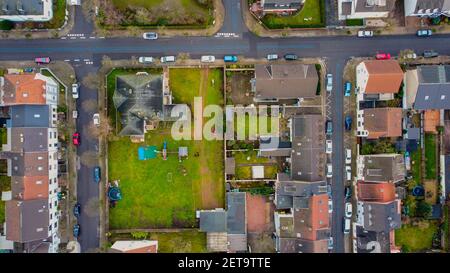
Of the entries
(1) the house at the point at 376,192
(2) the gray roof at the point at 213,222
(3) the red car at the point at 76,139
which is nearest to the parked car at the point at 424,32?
(1) the house at the point at 376,192

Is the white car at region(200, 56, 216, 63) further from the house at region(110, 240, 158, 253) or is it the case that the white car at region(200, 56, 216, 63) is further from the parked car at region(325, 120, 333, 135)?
the house at region(110, 240, 158, 253)

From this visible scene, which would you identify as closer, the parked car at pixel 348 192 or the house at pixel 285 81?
the house at pixel 285 81

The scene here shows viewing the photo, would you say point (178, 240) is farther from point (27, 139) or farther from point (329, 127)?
point (329, 127)

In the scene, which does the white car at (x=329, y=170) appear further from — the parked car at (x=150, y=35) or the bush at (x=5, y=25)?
the bush at (x=5, y=25)

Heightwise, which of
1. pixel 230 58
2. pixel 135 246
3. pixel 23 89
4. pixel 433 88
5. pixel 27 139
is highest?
pixel 230 58

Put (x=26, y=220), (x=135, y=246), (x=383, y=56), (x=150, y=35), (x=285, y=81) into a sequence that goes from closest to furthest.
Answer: (x=26, y=220) → (x=135, y=246) → (x=285, y=81) → (x=150, y=35) → (x=383, y=56)

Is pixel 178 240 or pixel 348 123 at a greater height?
pixel 348 123

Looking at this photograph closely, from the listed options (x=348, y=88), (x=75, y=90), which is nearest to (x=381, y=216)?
(x=348, y=88)
